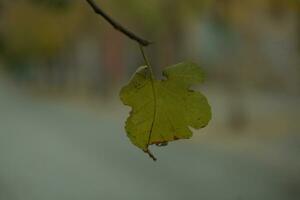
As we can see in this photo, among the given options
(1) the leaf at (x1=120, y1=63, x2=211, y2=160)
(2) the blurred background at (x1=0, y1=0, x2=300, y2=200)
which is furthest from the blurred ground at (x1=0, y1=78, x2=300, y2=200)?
(1) the leaf at (x1=120, y1=63, x2=211, y2=160)

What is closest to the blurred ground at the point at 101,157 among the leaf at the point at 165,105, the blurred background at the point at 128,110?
the blurred background at the point at 128,110

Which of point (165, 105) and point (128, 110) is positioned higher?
point (128, 110)

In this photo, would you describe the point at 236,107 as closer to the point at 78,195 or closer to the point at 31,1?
the point at 78,195

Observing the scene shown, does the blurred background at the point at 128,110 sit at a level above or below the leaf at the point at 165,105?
above

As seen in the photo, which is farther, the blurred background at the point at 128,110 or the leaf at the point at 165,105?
the blurred background at the point at 128,110

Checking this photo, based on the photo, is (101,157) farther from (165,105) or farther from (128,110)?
(165,105)

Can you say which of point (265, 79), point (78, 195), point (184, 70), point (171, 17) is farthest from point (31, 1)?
point (184, 70)

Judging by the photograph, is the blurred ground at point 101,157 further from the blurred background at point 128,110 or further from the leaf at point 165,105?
the leaf at point 165,105

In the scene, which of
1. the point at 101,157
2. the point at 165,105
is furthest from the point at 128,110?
the point at 165,105
